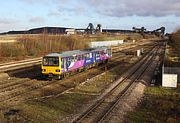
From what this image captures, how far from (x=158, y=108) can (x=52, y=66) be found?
1188 cm

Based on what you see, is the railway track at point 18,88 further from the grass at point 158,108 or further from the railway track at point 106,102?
the grass at point 158,108

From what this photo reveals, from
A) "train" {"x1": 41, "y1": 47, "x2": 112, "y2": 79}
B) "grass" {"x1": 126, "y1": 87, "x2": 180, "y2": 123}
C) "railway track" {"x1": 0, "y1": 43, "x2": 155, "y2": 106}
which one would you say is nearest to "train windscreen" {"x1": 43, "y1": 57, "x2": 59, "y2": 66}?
"train" {"x1": 41, "y1": 47, "x2": 112, "y2": 79}

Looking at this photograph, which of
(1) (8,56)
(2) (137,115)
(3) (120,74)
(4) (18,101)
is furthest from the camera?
(1) (8,56)

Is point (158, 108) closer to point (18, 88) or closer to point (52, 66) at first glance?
point (18, 88)

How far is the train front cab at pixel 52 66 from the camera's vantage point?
25.8 meters

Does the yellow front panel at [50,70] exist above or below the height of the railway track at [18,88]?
above

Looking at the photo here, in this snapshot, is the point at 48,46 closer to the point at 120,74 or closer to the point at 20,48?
the point at 20,48

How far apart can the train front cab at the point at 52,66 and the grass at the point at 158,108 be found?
27.1 ft

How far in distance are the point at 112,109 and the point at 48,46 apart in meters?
41.9

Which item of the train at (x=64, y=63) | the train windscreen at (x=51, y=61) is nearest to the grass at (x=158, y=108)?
the train at (x=64, y=63)

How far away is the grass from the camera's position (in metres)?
15.0

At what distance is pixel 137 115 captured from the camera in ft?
52.0

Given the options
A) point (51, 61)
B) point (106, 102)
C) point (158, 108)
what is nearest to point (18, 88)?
point (51, 61)

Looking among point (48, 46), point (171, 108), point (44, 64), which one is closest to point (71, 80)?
point (44, 64)
